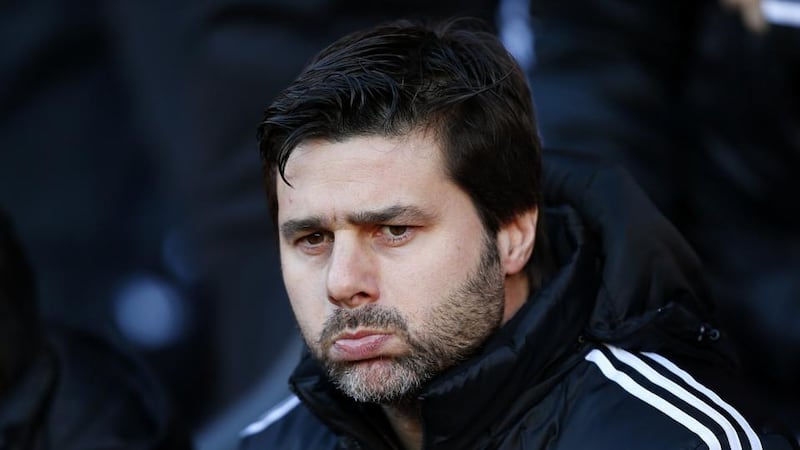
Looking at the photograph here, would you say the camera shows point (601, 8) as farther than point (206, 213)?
No

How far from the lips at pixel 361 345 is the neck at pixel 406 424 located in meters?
0.15

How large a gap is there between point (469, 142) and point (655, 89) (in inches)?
67.1

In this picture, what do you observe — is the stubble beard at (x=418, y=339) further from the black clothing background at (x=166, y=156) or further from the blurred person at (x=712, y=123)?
the black clothing background at (x=166, y=156)

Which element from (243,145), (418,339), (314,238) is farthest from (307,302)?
(243,145)

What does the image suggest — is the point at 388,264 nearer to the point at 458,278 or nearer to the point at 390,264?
the point at 390,264

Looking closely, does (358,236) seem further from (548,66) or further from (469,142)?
(548,66)

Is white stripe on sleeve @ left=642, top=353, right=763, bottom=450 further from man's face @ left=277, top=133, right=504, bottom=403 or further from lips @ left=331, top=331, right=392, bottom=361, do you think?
lips @ left=331, top=331, right=392, bottom=361

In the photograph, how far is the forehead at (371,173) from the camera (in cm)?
235

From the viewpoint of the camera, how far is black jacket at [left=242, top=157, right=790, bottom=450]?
2.31m

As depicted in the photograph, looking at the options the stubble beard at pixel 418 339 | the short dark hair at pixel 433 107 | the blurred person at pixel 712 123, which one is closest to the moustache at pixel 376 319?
the stubble beard at pixel 418 339

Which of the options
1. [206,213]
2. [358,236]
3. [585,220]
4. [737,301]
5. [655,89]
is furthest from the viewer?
[206,213]

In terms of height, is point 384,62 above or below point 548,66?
above

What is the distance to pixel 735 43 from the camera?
374 cm

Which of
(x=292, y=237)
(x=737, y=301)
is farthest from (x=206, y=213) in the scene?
(x=292, y=237)
